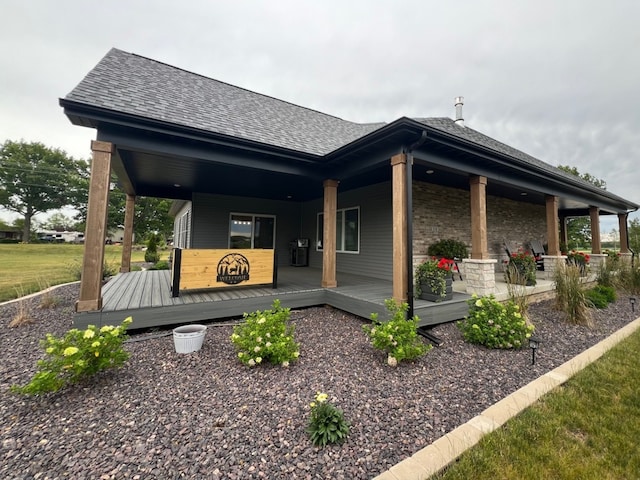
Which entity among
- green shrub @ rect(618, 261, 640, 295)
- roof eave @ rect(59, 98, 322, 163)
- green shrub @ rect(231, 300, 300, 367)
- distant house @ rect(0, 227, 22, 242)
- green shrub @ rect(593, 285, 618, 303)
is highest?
distant house @ rect(0, 227, 22, 242)

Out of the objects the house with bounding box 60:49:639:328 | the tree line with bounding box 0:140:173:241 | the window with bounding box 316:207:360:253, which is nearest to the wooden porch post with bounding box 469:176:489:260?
the house with bounding box 60:49:639:328

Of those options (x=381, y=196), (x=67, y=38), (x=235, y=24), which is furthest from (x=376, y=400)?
(x=67, y=38)

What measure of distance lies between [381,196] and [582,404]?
5421mm

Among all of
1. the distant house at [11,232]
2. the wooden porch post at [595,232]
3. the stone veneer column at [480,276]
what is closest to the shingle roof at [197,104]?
the stone veneer column at [480,276]

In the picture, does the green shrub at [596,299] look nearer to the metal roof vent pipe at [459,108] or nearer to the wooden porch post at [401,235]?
the wooden porch post at [401,235]

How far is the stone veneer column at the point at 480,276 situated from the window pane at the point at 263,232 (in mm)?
6493

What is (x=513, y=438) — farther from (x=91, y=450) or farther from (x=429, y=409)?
(x=91, y=450)

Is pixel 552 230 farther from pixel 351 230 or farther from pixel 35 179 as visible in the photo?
pixel 35 179

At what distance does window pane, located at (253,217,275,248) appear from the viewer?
943 centimetres

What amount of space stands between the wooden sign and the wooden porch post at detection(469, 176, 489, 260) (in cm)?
395

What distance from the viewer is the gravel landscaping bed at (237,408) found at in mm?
1613

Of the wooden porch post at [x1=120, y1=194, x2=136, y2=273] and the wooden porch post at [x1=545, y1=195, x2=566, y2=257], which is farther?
the wooden porch post at [x1=120, y1=194, x2=136, y2=273]

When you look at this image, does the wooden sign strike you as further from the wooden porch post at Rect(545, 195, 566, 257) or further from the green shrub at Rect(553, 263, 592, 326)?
the wooden porch post at Rect(545, 195, 566, 257)

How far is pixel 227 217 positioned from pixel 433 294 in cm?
695
